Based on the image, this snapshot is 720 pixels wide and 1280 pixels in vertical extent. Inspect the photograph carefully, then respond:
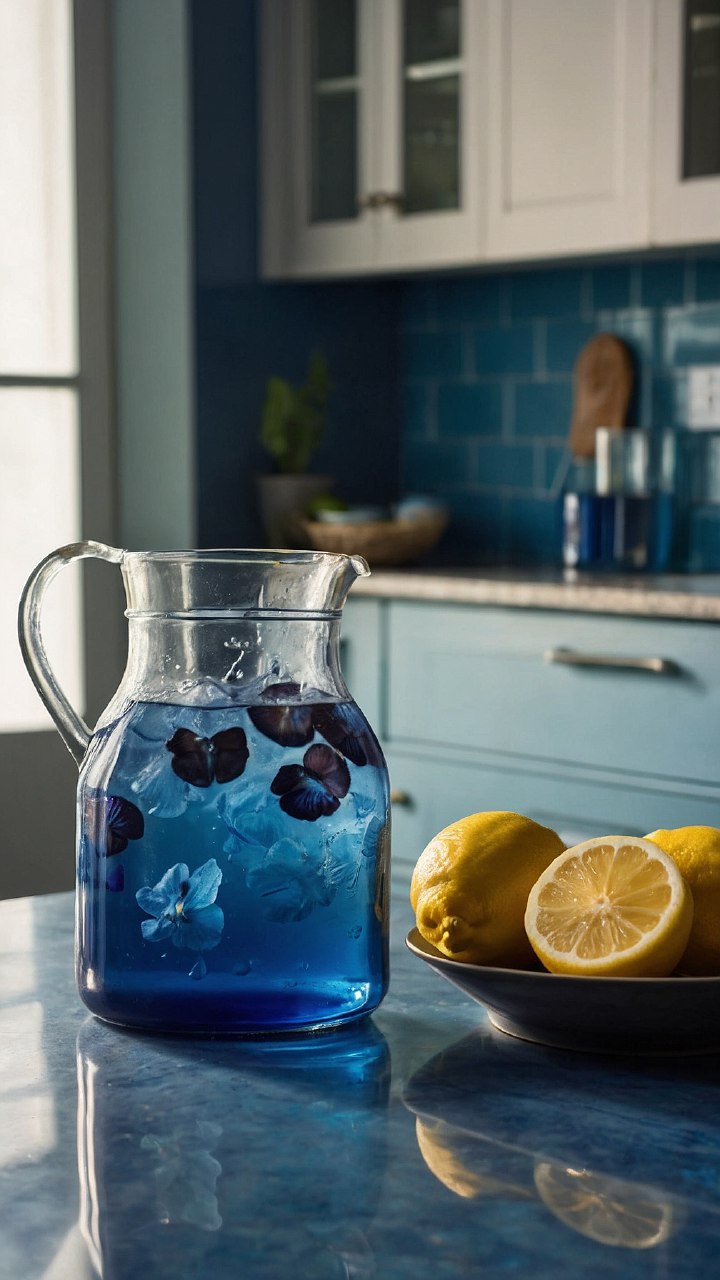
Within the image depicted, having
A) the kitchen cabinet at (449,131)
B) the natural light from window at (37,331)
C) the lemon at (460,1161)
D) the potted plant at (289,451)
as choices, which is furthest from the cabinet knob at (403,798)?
the lemon at (460,1161)

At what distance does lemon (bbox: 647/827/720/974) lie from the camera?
787mm

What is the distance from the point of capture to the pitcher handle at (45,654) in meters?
0.84

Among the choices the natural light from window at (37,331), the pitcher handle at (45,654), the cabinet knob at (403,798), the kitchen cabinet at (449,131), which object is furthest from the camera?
the natural light from window at (37,331)

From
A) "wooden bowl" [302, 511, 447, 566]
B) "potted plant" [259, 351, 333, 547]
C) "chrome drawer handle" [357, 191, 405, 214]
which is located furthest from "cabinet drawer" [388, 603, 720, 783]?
"chrome drawer handle" [357, 191, 405, 214]

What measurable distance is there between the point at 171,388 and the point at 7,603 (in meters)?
0.55

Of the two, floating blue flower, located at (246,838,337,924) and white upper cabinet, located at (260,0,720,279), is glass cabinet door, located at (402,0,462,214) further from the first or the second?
floating blue flower, located at (246,838,337,924)

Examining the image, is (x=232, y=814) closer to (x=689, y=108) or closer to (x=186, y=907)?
(x=186, y=907)

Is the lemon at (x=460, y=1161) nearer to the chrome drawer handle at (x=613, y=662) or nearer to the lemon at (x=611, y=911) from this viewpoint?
the lemon at (x=611, y=911)

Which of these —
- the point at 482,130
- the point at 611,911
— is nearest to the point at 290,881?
the point at 611,911

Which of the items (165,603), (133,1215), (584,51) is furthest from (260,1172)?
(584,51)

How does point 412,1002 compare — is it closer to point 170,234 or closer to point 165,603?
point 165,603

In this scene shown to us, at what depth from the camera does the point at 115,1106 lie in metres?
0.70

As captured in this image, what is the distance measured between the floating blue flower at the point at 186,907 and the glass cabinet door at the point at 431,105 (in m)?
2.55

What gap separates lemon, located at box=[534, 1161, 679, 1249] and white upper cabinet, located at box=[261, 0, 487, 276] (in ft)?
8.64
